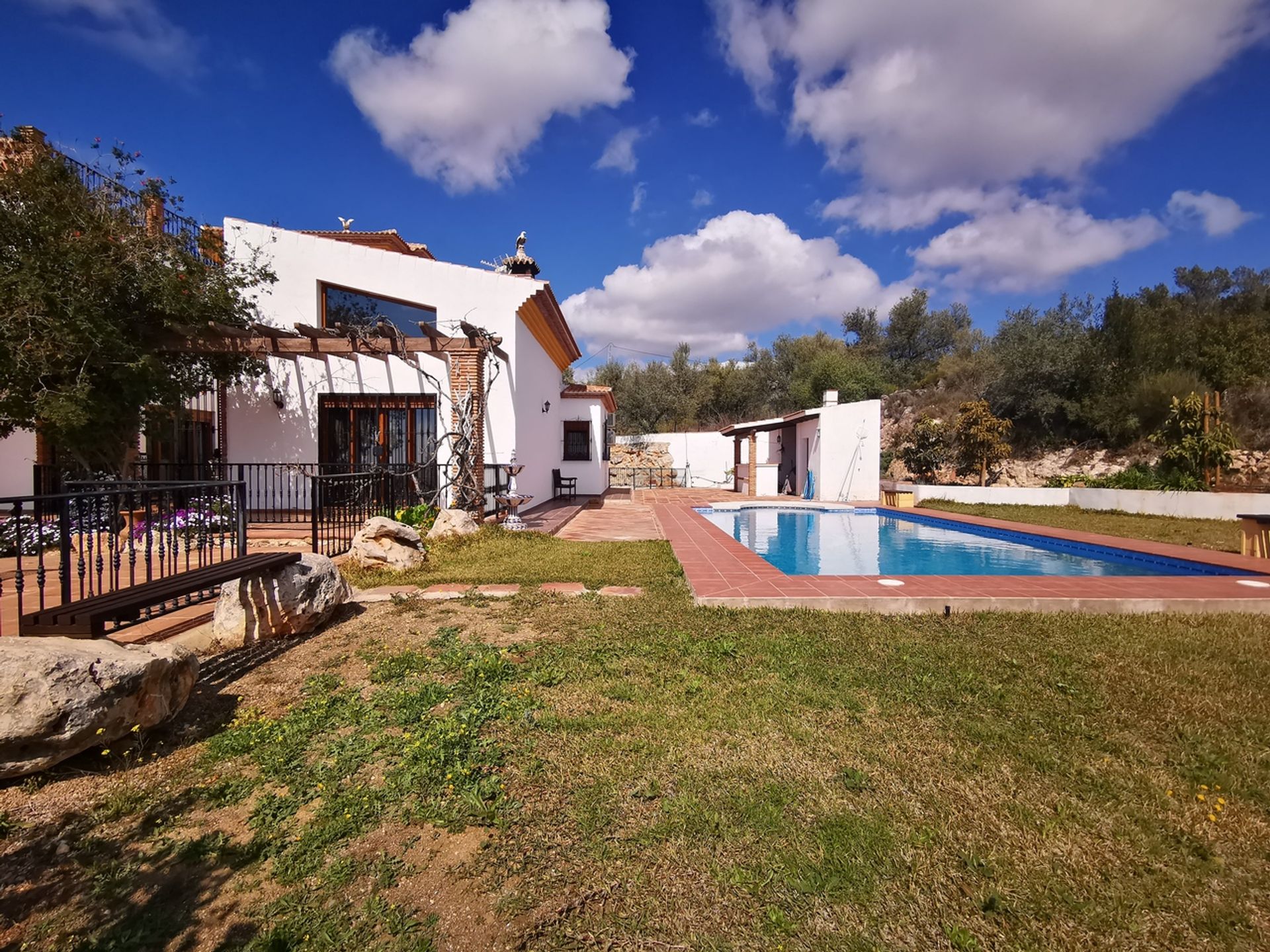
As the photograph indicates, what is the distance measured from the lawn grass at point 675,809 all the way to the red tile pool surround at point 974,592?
4.14ft

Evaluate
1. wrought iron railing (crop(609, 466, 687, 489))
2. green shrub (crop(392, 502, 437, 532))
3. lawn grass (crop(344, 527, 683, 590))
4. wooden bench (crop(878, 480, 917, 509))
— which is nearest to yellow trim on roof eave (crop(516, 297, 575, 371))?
green shrub (crop(392, 502, 437, 532))

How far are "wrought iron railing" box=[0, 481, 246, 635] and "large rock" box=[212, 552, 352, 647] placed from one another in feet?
1.11

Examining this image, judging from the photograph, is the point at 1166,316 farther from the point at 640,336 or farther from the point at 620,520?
the point at 640,336

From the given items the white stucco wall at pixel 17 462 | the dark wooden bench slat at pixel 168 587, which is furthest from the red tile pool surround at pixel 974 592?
the white stucco wall at pixel 17 462

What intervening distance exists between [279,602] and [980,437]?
→ 21019 mm

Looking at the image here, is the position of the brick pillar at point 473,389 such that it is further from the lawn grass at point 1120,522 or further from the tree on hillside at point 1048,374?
the tree on hillside at point 1048,374

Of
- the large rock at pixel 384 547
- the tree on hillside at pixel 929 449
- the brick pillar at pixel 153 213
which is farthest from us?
the tree on hillside at pixel 929 449

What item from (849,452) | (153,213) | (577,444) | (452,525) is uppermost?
(153,213)

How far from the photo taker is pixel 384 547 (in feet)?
23.8

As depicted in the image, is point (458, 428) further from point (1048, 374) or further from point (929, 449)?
point (1048, 374)

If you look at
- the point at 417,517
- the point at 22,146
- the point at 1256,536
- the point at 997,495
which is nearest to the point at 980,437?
the point at 997,495

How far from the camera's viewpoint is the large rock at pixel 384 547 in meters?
7.18

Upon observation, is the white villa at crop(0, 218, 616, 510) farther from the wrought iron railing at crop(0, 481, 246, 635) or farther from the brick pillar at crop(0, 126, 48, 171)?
the brick pillar at crop(0, 126, 48, 171)

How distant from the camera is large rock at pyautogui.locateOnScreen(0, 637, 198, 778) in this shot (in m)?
2.54
